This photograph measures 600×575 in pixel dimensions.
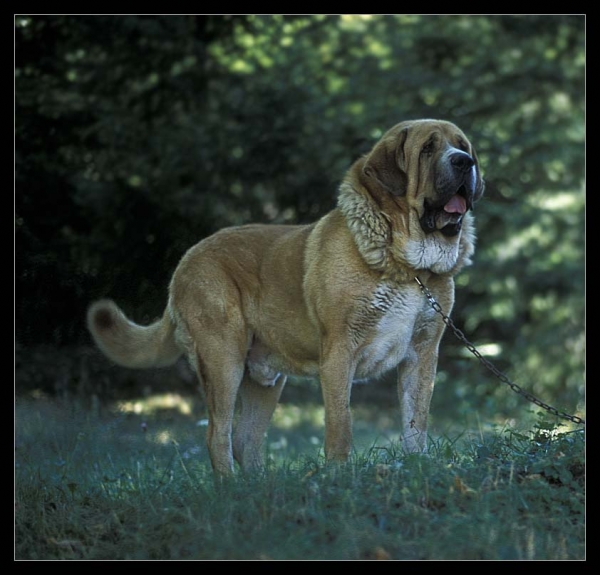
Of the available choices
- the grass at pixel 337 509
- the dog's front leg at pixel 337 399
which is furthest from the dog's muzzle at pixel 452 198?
the grass at pixel 337 509

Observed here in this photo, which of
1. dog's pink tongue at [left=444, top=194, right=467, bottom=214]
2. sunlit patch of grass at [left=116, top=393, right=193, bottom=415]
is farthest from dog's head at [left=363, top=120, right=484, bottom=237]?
sunlit patch of grass at [left=116, top=393, right=193, bottom=415]

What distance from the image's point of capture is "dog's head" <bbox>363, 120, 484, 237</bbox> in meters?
4.75

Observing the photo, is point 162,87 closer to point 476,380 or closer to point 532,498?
point 476,380

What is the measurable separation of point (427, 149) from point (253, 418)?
199 centimetres

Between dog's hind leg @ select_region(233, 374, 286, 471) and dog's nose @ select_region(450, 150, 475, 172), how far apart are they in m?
1.83

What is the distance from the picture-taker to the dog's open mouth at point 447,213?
15.8 feet

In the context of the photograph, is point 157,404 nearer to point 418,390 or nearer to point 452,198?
point 418,390

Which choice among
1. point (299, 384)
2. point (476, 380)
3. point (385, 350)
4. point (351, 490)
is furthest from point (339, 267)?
point (476, 380)

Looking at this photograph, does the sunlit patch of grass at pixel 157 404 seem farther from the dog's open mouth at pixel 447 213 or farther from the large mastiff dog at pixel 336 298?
the dog's open mouth at pixel 447 213

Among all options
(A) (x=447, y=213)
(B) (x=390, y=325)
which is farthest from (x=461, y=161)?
(B) (x=390, y=325)

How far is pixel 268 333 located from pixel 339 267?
0.74m

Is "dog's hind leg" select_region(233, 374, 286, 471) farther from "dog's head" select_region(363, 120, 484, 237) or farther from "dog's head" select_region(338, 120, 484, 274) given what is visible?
"dog's head" select_region(363, 120, 484, 237)

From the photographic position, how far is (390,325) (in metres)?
4.85

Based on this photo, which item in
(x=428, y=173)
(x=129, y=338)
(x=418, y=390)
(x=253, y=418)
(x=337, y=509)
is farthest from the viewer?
(x=129, y=338)
